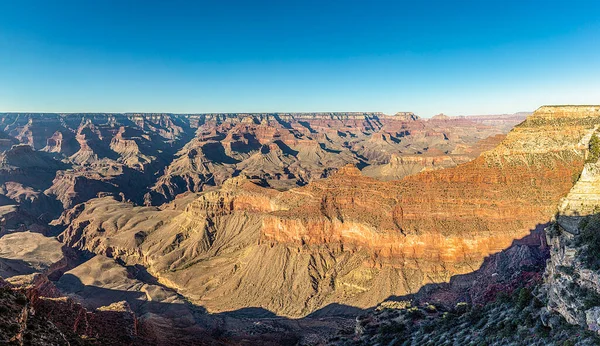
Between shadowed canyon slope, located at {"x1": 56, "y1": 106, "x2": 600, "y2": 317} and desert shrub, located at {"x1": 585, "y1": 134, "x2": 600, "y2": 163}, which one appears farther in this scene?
shadowed canyon slope, located at {"x1": 56, "y1": 106, "x2": 600, "y2": 317}

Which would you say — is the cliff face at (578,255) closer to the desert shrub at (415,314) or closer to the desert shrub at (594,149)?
the desert shrub at (594,149)

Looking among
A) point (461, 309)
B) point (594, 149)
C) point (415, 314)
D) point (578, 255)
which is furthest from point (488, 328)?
point (594, 149)

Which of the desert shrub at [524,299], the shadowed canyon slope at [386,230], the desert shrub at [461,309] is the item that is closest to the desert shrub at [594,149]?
the desert shrub at [524,299]

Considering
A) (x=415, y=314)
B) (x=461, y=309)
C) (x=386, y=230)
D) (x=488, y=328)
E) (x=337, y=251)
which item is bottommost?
(x=337, y=251)

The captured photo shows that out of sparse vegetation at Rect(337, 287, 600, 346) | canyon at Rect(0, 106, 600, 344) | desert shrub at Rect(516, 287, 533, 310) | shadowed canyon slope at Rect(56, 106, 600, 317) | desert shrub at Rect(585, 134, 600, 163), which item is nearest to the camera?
sparse vegetation at Rect(337, 287, 600, 346)

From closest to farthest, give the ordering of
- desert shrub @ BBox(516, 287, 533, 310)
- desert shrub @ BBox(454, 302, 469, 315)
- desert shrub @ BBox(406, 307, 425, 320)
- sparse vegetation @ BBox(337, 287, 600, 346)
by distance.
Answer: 1. sparse vegetation @ BBox(337, 287, 600, 346)
2. desert shrub @ BBox(516, 287, 533, 310)
3. desert shrub @ BBox(454, 302, 469, 315)
4. desert shrub @ BBox(406, 307, 425, 320)

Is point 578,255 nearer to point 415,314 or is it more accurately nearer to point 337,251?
point 415,314

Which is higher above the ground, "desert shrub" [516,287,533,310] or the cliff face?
the cliff face

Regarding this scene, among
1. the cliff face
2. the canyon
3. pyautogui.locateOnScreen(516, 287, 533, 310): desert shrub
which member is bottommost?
the canyon

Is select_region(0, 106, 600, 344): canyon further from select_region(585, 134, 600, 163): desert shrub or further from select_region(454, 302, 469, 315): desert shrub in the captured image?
select_region(585, 134, 600, 163): desert shrub

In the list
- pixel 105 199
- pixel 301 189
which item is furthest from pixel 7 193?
pixel 301 189

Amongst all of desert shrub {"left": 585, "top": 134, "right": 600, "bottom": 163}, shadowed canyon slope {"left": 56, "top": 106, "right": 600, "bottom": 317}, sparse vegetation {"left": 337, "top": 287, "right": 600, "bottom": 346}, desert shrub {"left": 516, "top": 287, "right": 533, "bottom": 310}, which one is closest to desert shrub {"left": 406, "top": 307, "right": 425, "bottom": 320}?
sparse vegetation {"left": 337, "top": 287, "right": 600, "bottom": 346}
